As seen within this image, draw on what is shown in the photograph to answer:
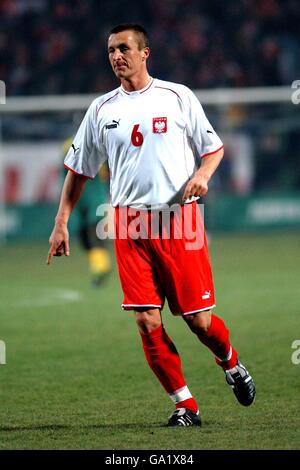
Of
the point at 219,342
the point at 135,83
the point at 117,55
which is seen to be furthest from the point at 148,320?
the point at 117,55

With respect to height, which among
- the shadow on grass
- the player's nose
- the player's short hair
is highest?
the player's short hair

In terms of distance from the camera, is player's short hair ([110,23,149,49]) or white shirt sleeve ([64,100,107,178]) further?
white shirt sleeve ([64,100,107,178])

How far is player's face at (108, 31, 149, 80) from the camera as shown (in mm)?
5938

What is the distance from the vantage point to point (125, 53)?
5.94 metres

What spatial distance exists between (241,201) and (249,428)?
15103mm

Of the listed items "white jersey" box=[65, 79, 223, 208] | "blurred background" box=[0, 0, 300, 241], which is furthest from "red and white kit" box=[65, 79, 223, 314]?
"blurred background" box=[0, 0, 300, 241]

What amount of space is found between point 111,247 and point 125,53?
42.8ft

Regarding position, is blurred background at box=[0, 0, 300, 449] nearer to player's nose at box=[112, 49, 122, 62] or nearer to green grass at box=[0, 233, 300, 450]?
green grass at box=[0, 233, 300, 450]

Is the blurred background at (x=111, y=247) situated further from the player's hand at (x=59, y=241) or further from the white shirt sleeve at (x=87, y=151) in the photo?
the white shirt sleeve at (x=87, y=151)

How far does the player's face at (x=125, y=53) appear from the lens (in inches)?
234

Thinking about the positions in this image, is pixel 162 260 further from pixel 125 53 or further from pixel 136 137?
pixel 125 53

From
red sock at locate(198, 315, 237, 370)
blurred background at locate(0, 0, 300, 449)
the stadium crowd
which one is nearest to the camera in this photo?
red sock at locate(198, 315, 237, 370)

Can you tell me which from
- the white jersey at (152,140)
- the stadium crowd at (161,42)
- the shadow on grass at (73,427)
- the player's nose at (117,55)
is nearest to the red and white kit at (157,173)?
the white jersey at (152,140)

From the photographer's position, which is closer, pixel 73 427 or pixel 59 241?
pixel 73 427
